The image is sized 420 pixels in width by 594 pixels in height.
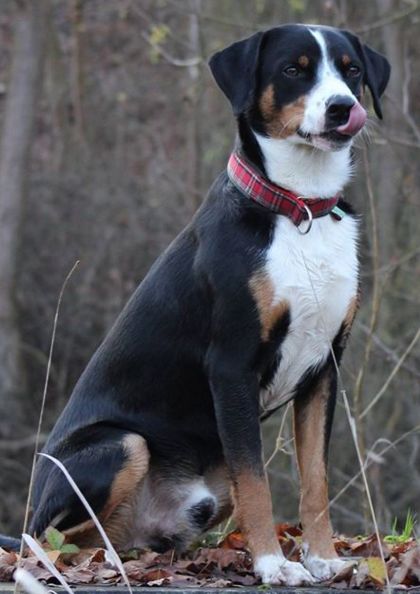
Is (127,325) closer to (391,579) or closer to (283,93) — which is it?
(283,93)

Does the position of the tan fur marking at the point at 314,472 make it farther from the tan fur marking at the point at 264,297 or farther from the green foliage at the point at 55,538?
the green foliage at the point at 55,538

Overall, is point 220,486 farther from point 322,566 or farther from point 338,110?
point 338,110

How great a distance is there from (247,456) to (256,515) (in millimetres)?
219

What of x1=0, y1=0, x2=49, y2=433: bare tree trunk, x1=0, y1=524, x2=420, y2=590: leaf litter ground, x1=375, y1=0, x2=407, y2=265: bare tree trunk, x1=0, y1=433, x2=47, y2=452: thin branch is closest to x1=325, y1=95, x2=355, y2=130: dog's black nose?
x1=0, y1=524, x2=420, y2=590: leaf litter ground

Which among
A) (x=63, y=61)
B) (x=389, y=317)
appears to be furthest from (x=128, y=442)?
(x=63, y=61)

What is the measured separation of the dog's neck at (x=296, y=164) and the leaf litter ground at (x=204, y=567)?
1342 mm

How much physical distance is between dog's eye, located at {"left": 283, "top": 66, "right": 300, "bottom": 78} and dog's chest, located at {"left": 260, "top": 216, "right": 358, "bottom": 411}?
53cm

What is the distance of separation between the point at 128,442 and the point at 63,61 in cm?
1629

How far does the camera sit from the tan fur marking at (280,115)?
17.0ft

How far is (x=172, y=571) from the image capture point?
5.15m

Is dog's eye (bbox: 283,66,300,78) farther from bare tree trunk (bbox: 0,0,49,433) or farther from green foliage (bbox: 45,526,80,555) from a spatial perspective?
bare tree trunk (bbox: 0,0,49,433)

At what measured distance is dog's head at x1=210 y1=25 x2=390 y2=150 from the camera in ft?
16.6

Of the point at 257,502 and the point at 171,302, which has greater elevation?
the point at 171,302

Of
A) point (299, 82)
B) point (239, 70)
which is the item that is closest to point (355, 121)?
point (299, 82)
